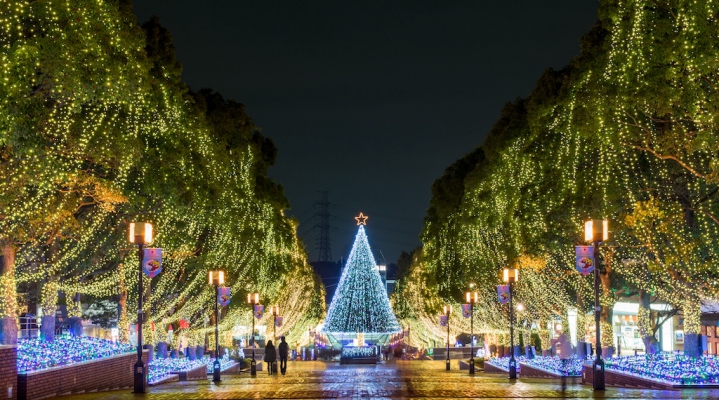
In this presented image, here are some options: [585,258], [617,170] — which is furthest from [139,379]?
[617,170]

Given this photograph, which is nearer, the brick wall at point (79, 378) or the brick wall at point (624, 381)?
the brick wall at point (79, 378)

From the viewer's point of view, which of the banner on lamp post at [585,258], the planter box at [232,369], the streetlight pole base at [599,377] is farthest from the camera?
the planter box at [232,369]

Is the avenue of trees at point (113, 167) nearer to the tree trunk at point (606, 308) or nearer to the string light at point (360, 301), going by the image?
the tree trunk at point (606, 308)

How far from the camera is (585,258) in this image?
75.5 ft

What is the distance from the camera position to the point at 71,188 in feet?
79.6

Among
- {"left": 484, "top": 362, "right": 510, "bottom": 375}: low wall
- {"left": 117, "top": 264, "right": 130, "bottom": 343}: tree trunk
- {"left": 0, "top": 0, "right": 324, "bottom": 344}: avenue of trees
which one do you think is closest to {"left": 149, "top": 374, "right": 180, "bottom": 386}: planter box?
{"left": 0, "top": 0, "right": 324, "bottom": 344}: avenue of trees

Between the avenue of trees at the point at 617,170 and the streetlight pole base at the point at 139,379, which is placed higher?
the avenue of trees at the point at 617,170

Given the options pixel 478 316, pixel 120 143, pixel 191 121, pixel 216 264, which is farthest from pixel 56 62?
pixel 478 316

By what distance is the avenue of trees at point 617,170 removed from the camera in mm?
21516

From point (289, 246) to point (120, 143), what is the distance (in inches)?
1426

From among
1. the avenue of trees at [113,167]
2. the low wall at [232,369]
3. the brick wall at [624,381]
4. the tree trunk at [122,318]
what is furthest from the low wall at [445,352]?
the brick wall at [624,381]

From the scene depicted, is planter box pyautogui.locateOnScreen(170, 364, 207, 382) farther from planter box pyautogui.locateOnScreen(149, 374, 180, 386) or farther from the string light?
the string light

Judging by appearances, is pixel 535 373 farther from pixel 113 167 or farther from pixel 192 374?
pixel 113 167

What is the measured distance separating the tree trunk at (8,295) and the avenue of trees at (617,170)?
16938 mm
